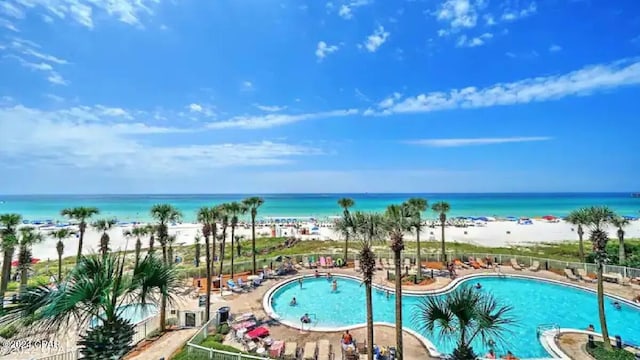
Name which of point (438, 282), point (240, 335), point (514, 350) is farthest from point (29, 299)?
point (438, 282)

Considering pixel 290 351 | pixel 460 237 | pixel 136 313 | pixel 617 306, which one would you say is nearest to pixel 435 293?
pixel 617 306

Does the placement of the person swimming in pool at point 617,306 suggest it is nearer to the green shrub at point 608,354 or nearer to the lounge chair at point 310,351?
the green shrub at point 608,354

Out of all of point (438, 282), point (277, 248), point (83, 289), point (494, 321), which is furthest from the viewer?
point (277, 248)

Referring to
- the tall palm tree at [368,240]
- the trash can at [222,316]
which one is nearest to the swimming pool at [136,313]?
the trash can at [222,316]

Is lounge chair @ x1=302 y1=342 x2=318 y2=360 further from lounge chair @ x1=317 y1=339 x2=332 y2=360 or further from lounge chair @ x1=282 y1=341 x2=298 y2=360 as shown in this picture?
lounge chair @ x1=282 y1=341 x2=298 y2=360

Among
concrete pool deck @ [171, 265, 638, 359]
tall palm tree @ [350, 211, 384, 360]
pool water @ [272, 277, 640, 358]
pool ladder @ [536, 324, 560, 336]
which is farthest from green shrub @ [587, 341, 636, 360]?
tall palm tree @ [350, 211, 384, 360]

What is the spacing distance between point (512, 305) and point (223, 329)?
17.5 metres

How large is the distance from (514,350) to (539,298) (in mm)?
8916

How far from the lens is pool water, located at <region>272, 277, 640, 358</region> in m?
15.7

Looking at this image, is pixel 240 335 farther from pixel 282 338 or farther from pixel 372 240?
pixel 372 240

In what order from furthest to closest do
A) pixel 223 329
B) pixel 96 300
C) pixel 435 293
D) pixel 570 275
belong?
pixel 570 275 → pixel 435 293 → pixel 223 329 → pixel 96 300

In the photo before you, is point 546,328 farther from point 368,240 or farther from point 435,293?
point 368,240

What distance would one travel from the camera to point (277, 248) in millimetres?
37875

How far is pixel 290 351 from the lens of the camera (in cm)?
1347
